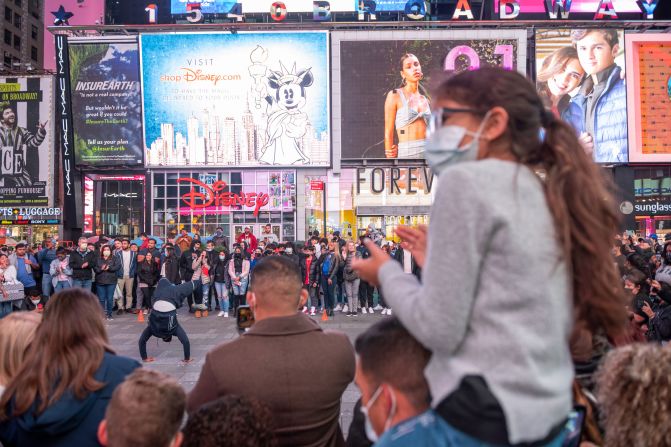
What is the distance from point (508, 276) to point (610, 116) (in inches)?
1286

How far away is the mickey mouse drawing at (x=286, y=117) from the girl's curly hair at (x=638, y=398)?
28280mm

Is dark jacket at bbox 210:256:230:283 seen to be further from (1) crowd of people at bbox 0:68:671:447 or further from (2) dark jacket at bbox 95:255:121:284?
(1) crowd of people at bbox 0:68:671:447

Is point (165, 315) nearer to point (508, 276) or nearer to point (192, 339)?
point (192, 339)

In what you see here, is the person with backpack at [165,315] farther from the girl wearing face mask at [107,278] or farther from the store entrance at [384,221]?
the store entrance at [384,221]

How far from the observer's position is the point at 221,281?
1373 centimetres

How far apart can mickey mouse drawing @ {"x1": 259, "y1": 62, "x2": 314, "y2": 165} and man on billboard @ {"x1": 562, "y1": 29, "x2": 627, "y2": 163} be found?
15746 mm

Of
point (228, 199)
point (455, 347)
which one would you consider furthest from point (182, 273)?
point (228, 199)

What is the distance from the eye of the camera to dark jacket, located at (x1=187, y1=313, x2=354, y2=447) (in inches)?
85.7

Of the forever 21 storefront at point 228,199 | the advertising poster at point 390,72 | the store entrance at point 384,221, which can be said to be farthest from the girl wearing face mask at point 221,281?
the advertising poster at point 390,72

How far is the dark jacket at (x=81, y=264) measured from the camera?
13545 mm

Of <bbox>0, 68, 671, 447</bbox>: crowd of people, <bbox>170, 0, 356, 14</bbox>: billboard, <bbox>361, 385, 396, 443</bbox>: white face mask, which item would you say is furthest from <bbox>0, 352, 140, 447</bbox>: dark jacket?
<bbox>170, 0, 356, 14</bbox>: billboard

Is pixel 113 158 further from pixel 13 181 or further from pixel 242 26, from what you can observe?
pixel 242 26

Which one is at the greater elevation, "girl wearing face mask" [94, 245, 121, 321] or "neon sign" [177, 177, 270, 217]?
"neon sign" [177, 177, 270, 217]

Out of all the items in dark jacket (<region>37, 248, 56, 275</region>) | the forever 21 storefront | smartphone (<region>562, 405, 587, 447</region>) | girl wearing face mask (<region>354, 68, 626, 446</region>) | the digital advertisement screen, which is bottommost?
dark jacket (<region>37, 248, 56, 275</region>)
